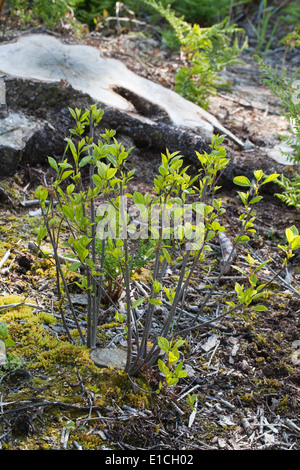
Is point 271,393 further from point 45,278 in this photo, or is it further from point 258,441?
point 45,278

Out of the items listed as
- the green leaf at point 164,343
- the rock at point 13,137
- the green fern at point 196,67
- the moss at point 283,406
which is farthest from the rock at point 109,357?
the green fern at point 196,67

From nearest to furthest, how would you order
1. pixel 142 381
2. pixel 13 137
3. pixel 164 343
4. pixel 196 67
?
1. pixel 164 343
2. pixel 142 381
3. pixel 13 137
4. pixel 196 67

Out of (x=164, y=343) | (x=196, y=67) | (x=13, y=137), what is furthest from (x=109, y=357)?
(x=196, y=67)

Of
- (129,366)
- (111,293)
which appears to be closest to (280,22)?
(111,293)

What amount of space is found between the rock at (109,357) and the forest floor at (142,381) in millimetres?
52

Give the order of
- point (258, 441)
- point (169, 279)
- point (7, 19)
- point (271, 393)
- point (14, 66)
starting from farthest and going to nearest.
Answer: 1. point (7, 19)
2. point (14, 66)
3. point (169, 279)
4. point (271, 393)
5. point (258, 441)

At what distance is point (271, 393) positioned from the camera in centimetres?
221

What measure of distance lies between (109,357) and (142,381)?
0.20 m

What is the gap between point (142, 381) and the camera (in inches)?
80.7

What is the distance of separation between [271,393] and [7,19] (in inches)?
197

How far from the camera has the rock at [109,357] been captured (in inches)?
81.8

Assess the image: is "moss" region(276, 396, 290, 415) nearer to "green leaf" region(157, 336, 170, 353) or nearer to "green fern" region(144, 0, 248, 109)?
"green leaf" region(157, 336, 170, 353)

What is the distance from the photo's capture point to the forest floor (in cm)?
179

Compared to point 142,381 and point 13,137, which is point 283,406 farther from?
point 13,137
